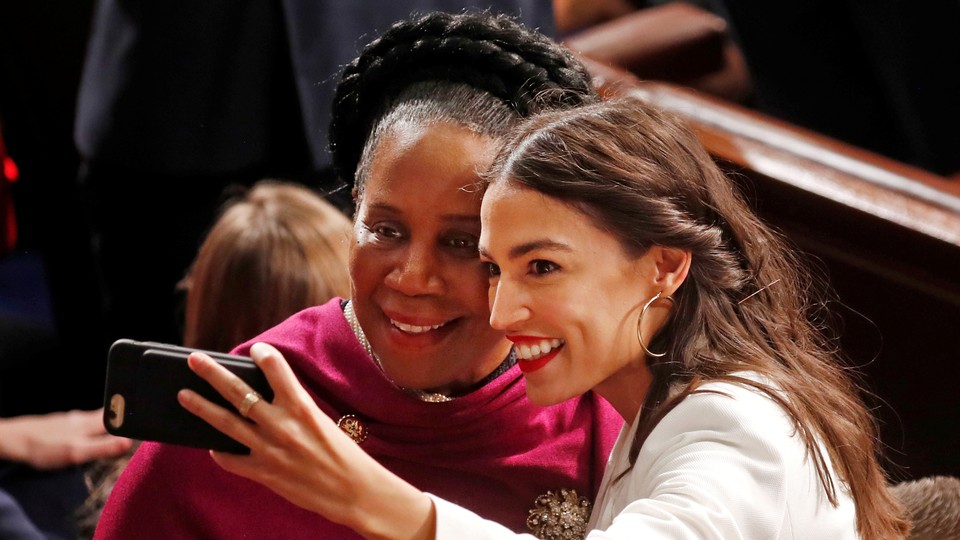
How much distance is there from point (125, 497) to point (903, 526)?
2.53ft

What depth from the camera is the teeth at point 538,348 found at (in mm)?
1166

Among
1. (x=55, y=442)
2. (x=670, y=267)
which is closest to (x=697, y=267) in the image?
(x=670, y=267)

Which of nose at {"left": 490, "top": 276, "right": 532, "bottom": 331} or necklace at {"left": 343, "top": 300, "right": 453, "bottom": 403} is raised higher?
nose at {"left": 490, "top": 276, "right": 532, "bottom": 331}

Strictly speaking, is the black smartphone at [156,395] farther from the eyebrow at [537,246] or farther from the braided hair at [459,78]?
the braided hair at [459,78]

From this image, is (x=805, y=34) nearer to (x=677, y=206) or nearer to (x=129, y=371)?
(x=677, y=206)

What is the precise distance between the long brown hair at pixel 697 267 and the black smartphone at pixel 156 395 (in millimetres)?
343

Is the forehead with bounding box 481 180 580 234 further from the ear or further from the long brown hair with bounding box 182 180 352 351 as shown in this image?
the long brown hair with bounding box 182 180 352 351

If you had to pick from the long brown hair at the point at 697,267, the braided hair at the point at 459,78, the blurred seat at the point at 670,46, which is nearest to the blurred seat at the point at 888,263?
the braided hair at the point at 459,78

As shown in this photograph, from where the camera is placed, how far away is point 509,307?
45.2 inches

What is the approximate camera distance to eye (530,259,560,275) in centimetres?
115

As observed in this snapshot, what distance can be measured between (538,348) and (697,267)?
0.19 m

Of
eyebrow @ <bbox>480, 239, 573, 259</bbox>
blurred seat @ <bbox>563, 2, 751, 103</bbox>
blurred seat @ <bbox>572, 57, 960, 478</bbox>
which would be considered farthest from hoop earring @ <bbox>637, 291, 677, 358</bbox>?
blurred seat @ <bbox>563, 2, 751, 103</bbox>

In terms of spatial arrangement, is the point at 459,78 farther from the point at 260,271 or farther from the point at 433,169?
the point at 260,271

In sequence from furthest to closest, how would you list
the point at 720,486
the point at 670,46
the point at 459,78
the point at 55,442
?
1. the point at 670,46
2. the point at 55,442
3. the point at 459,78
4. the point at 720,486
